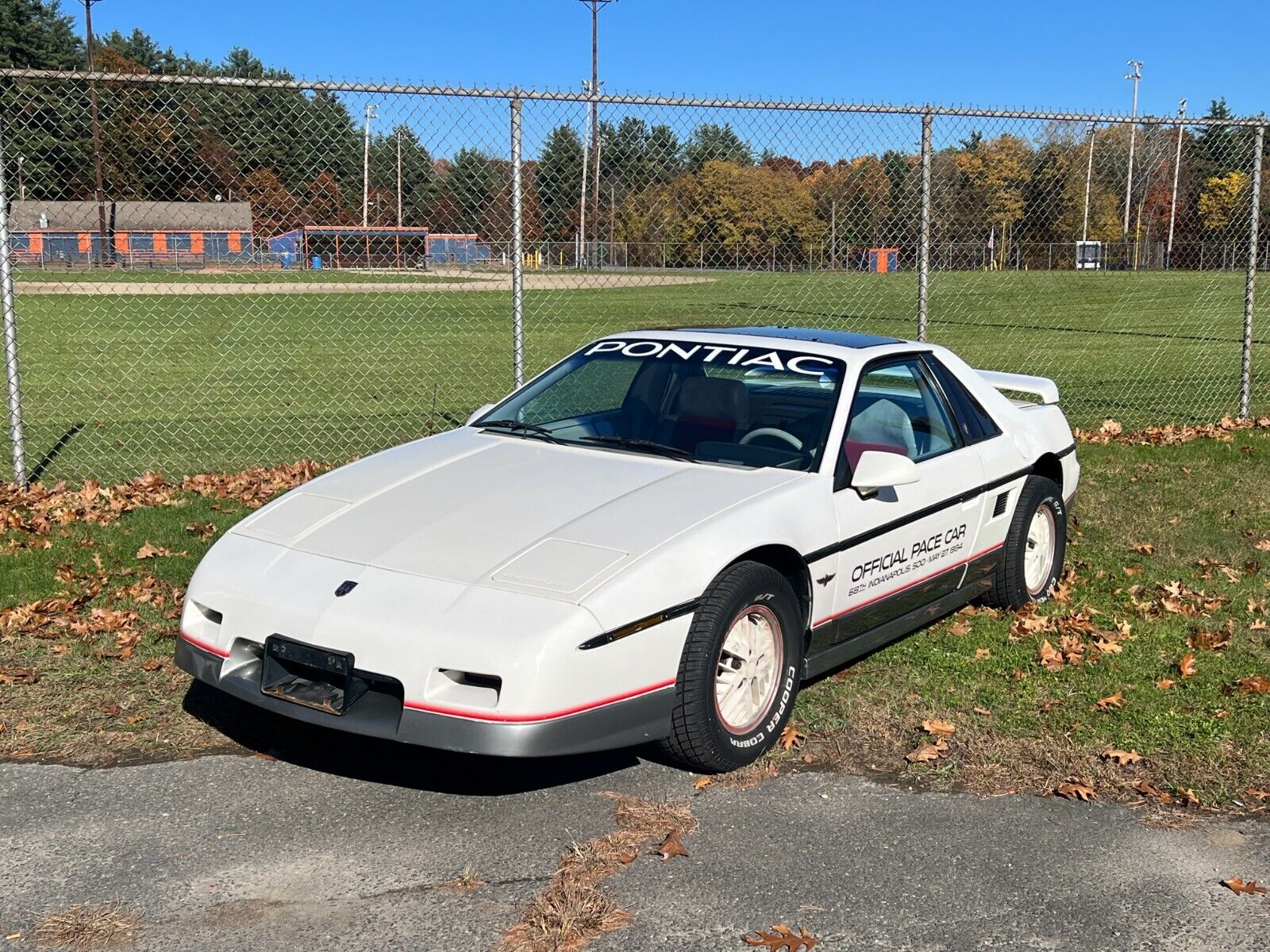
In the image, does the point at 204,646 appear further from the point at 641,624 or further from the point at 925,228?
the point at 925,228

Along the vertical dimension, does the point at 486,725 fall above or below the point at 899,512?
below

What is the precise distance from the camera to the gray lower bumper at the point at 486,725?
3.61 m

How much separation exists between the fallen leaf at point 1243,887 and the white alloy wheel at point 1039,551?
2589 millimetres

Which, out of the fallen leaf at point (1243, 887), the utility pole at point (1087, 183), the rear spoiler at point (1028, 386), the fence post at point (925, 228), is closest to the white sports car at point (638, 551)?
the rear spoiler at point (1028, 386)

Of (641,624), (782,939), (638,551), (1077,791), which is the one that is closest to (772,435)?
(638,551)

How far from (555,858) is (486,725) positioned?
434mm

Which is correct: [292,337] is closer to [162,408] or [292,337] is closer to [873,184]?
[162,408]

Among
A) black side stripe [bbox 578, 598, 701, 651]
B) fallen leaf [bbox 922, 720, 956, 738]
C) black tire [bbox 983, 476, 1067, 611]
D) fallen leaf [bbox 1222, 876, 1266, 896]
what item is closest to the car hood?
black side stripe [bbox 578, 598, 701, 651]

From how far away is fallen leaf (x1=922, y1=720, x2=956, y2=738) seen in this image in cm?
462

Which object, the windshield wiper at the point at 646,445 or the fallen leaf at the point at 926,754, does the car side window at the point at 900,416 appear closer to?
the windshield wiper at the point at 646,445

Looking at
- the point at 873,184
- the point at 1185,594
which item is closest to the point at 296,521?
the point at 1185,594

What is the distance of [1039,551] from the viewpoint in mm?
6207

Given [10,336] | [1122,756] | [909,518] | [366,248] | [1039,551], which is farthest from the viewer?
[366,248]

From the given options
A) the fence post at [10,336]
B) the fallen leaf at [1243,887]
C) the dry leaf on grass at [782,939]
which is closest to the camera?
the dry leaf on grass at [782,939]
